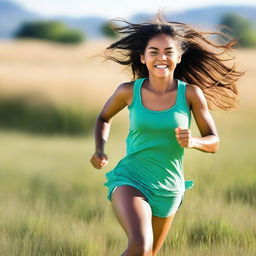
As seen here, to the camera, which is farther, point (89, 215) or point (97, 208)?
point (97, 208)

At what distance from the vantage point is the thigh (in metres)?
3.91

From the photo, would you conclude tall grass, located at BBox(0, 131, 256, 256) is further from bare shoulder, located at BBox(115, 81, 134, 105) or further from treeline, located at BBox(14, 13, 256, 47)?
treeline, located at BBox(14, 13, 256, 47)

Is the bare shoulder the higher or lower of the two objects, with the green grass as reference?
higher

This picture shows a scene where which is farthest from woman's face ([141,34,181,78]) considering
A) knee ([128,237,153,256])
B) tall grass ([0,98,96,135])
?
tall grass ([0,98,96,135])

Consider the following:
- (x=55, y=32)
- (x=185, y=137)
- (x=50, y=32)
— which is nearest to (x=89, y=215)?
(x=185, y=137)

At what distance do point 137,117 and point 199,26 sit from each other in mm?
935

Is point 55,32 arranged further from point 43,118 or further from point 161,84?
point 161,84

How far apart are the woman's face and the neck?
30 mm

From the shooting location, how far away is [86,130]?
11703 millimetres

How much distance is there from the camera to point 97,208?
617 cm

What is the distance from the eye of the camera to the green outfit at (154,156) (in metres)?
4.23

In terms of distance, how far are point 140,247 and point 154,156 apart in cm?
55

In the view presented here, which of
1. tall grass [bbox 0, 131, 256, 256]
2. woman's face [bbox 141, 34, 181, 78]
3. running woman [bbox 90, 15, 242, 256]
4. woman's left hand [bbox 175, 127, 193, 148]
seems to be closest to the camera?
woman's left hand [bbox 175, 127, 193, 148]

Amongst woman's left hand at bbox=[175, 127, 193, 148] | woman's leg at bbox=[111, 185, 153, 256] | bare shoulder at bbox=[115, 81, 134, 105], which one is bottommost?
woman's leg at bbox=[111, 185, 153, 256]
